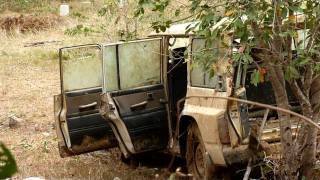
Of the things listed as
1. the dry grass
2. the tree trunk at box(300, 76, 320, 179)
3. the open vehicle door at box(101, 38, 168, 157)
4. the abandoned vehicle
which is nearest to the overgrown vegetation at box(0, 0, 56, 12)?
the dry grass

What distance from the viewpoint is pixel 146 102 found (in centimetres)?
653

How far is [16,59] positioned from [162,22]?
13.6 m

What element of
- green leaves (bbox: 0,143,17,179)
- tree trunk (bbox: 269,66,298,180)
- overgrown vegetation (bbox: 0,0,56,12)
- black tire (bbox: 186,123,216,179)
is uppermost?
green leaves (bbox: 0,143,17,179)

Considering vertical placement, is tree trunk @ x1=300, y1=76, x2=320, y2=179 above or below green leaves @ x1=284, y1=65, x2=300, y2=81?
below

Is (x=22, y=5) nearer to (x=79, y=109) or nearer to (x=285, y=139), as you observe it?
(x=79, y=109)

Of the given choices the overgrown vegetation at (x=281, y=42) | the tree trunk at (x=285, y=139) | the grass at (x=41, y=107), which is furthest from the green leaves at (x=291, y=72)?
the grass at (x=41, y=107)

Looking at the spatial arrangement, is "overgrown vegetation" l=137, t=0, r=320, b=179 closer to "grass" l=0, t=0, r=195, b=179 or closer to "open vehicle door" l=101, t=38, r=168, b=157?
"open vehicle door" l=101, t=38, r=168, b=157

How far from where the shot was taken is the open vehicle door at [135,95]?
6.46m

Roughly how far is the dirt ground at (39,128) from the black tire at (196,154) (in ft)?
2.87

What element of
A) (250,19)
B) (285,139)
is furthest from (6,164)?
(285,139)

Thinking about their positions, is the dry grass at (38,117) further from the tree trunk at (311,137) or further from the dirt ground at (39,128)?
the tree trunk at (311,137)

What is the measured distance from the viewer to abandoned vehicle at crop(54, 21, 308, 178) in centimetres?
567

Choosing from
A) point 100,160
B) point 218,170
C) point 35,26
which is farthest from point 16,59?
point 218,170

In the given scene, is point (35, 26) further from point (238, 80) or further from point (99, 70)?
point (238, 80)
